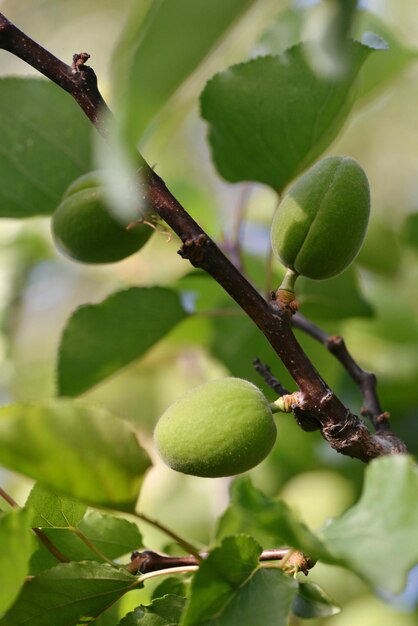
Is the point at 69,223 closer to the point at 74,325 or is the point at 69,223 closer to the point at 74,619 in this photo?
the point at 74,325

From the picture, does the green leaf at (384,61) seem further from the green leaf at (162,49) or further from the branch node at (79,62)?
the green leaf at (162,49)

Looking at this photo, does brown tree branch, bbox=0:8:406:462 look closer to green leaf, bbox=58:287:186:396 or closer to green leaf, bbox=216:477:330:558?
green leaf, bbox=216:477:330:558

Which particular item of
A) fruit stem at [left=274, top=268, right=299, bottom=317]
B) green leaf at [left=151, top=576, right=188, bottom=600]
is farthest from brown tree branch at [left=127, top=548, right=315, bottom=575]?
fruit stem at [left=274, top=268, right=299, bottom=317]

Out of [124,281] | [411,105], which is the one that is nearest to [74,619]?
[124,281]

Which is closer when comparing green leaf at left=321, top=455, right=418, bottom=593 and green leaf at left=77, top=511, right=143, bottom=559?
green leaf at left=321, top=455, right=418, bottom=593

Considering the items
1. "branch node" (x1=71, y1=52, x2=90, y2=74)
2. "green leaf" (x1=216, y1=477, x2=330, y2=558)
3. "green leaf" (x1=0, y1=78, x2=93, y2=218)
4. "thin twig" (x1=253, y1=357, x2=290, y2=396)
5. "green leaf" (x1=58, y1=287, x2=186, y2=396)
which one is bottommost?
"green leaf" (x1=58, y1=287, x2=186, y2=396)

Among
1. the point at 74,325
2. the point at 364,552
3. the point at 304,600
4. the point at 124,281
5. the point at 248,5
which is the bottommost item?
the point at 124,281

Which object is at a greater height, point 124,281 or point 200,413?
point 200,413
